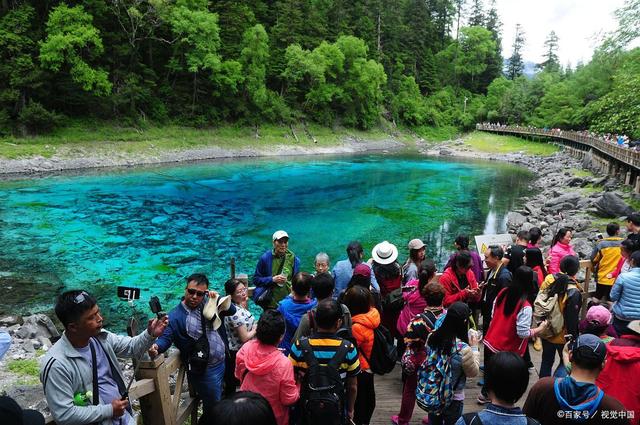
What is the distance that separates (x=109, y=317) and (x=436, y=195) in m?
20.2

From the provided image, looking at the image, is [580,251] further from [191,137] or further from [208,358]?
[191,137]

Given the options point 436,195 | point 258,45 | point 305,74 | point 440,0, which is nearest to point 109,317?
point 436,195

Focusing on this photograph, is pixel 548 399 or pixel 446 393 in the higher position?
pixel 548 399

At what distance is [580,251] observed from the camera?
11.8 meters

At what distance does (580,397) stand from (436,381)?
1.18 metres

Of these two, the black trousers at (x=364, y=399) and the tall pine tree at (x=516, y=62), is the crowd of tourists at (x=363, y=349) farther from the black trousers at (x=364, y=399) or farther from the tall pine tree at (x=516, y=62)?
the tall pine tree at (x=516, y=62)

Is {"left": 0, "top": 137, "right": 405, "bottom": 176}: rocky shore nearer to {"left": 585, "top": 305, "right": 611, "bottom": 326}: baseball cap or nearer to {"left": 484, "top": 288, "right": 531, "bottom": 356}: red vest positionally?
{"left": 484, "top": 288, "right": 531, "bottom": 356}: red vest

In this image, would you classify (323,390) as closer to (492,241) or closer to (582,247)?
(492,241)

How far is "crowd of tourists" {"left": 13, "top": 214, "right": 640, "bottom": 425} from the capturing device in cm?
244

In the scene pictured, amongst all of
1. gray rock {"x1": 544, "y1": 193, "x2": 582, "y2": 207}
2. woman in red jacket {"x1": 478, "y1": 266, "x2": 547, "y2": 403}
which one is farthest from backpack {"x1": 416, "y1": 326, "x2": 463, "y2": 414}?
gray rock {"x1": 544, "y1": 193, "x2": 582, "y2": 207}

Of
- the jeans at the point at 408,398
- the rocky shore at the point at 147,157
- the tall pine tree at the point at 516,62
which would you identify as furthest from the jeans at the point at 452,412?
the tall pine tree at the point at 516,62

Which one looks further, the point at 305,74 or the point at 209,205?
the point at 305,74

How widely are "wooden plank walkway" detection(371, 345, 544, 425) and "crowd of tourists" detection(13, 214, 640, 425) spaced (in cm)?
11

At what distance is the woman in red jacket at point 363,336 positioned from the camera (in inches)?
145
